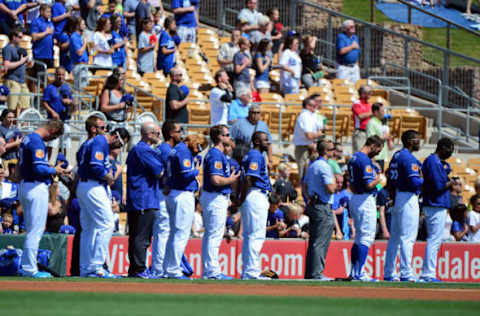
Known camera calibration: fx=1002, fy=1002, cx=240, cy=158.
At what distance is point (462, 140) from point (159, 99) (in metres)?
7.40

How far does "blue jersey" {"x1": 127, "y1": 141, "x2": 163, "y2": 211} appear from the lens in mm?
12289

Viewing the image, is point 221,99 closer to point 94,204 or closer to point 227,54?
point 227,54

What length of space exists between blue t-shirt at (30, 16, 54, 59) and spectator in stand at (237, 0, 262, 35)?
197 inches

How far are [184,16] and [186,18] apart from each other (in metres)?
0.07

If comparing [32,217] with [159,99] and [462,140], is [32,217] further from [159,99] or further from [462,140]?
[462,140]

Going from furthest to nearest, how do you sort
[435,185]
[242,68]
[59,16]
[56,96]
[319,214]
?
1. [59,16]
2. [242,68]
3. [56,96]
4. [435,185]
5. [319,214]

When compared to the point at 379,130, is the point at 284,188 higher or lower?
lower

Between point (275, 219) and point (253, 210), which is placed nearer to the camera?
point (253, 210)

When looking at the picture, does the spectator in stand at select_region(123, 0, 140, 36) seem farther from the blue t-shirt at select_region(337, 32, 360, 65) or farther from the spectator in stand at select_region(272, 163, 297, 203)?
the spectator in stand at select_region(272, 163, 297, 203)

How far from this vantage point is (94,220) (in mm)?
11836

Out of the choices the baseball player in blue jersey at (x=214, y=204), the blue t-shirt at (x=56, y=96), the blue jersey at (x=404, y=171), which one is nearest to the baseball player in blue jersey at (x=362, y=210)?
the blue jersey at (x=404, y=171)

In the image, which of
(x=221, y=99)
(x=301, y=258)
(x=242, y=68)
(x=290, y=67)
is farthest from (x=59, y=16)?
(x=301, y=258)

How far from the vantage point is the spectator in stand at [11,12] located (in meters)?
19.7

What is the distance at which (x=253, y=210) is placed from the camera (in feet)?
42.2
